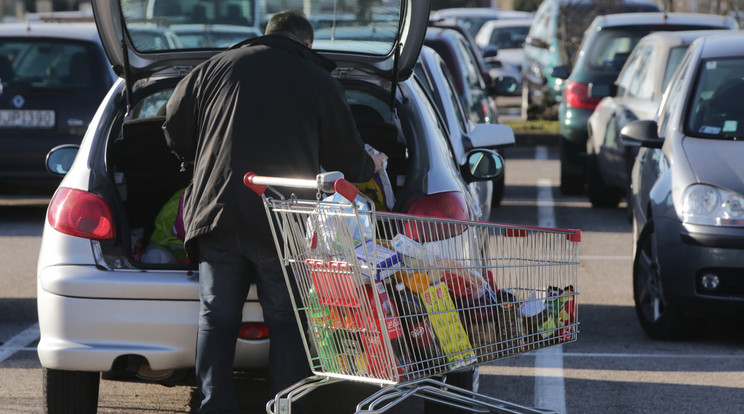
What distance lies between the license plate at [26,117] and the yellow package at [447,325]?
7.63m

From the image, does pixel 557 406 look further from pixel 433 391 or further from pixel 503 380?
pixel 433 391

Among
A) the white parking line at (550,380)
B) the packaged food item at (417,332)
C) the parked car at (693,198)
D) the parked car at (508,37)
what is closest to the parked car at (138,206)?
the packaged food item at (417,332)

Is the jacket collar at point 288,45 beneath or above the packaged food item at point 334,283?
above

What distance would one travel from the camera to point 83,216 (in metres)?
4.86

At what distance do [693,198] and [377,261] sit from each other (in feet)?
9.61

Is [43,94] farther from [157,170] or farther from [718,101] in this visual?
[718,101]

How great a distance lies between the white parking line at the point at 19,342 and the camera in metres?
6.48

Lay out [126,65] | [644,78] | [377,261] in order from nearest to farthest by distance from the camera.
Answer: [377,261] → [126,65] → [644,78]

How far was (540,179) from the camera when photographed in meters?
14.1

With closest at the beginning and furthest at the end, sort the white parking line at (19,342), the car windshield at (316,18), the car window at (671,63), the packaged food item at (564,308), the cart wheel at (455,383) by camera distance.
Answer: the packaged food item at (564,308)
the cart wheel at (455,383)
the car windshield at (316,18)
the white parking line at (19,342)
the car window at (671,63)

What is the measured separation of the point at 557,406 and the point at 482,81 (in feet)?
23.1

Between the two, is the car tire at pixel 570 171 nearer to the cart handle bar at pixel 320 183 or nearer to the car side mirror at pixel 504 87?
the car side mirror at pixel 504 87

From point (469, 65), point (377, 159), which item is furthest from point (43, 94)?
point (377, 159)

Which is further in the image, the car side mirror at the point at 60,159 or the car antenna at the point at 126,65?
the car side mirror at the point at 60,159
